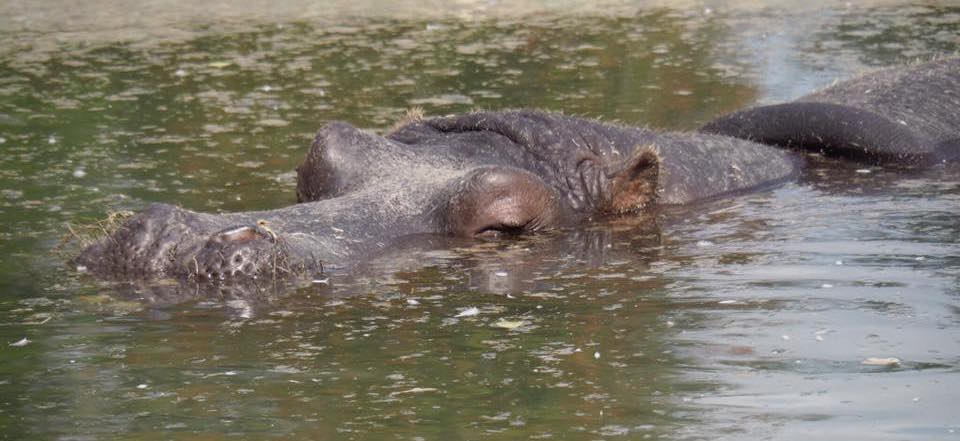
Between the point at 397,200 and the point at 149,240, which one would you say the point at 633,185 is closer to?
the point at 397,200

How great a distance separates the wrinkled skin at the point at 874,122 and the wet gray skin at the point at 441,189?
0.78 ft

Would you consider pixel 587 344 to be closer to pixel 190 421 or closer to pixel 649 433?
pixel 649 433

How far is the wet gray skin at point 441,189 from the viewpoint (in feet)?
21.6

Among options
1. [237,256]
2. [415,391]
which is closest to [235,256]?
[237,256]

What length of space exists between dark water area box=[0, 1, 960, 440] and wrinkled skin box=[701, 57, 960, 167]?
18 centimetres

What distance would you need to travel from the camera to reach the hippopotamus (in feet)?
21.7

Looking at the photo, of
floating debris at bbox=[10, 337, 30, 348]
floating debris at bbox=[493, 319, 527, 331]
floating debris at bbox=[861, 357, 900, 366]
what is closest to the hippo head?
floating debris at bbox=[10, 337, 30, 348]

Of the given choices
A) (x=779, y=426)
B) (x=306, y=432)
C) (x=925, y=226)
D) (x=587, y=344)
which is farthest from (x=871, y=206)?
(x=306, y=432)

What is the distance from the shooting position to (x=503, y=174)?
747cm

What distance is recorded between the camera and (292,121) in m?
11.1

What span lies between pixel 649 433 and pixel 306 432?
1001 millimetres

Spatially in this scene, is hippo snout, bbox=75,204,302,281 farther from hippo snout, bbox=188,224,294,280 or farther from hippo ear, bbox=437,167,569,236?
hippo ear, bbox=437,167,569,236

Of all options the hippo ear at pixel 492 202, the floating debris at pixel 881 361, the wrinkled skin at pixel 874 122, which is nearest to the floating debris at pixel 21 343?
the hippo ear at pixel 492 202

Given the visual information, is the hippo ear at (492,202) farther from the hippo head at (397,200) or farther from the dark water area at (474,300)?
the dark water area at (474,300)
